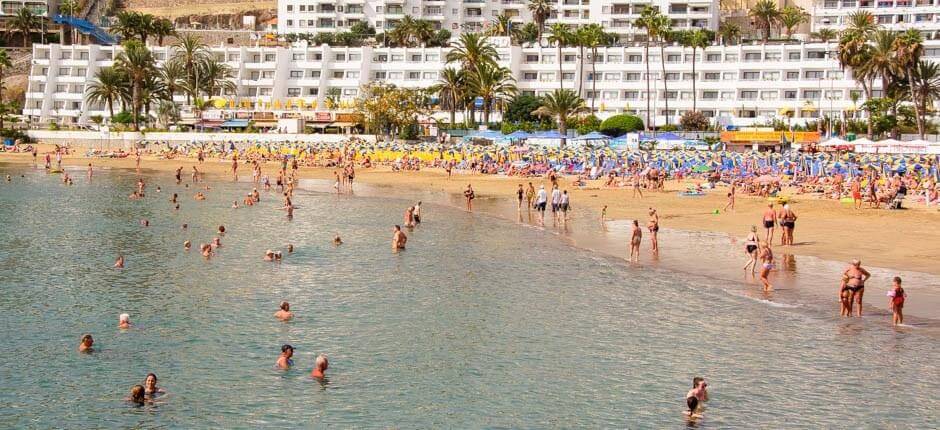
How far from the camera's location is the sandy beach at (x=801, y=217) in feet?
109

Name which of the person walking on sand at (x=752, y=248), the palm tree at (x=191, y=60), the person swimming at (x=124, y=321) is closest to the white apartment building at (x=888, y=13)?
the palm tree at (x=191, y=60)

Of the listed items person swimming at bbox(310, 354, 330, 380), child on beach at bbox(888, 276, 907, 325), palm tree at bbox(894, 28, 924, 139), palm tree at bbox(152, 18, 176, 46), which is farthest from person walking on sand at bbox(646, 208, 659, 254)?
palm tree at bbox(152, 18, 176, 46)

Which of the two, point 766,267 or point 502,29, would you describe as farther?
point 502,29

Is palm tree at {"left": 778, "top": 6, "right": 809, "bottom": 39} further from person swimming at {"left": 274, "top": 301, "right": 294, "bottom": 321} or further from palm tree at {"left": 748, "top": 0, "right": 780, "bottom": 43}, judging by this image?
person swimming at {"left": 274, "top": 301, "right": 294, "bottom": 321}

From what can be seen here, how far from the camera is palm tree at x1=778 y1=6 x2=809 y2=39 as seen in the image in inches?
4973

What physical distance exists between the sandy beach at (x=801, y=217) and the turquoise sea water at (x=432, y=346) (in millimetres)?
6850

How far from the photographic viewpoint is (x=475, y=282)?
100 feet

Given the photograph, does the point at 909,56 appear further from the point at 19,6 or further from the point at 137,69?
the point at 19,6

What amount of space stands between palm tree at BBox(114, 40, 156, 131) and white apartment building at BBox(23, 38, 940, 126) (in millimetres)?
10110

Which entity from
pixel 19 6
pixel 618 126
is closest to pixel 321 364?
pixel 618 126

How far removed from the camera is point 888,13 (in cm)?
12462

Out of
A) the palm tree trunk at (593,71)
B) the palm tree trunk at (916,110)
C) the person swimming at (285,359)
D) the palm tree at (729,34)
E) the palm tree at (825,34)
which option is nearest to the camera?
the person swimming at (285,359)

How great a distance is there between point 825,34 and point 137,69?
73.7 m

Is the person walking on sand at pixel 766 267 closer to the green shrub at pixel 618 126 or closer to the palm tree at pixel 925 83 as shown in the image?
the palm tree at pixel 925 83
